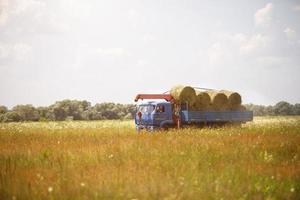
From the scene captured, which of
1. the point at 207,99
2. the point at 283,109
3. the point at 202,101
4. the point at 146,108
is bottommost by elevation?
the point at 146,108

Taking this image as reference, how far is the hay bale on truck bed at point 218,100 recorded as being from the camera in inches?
982

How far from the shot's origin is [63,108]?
5369cm

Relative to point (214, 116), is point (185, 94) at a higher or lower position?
higher

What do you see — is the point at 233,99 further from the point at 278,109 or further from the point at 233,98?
the point at 278,109

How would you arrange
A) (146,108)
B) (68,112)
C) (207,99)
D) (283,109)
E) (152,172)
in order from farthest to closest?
(283,109) < (68,112) < (207,99) < (146,108) < (152,172)

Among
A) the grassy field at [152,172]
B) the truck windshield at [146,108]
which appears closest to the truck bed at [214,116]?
the truck windshield at [146,108]

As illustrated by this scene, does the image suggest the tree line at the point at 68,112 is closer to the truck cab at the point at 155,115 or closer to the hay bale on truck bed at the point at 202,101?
the truck cab at the point at 155,115

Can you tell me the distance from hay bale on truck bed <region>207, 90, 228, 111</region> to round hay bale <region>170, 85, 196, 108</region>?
1.65m

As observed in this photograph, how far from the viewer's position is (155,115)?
2278 centimetres

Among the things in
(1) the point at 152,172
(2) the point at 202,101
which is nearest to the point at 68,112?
(2) the point at 202,101

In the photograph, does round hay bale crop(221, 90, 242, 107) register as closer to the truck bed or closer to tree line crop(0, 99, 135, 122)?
the truck bed

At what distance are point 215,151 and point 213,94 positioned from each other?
537 inches

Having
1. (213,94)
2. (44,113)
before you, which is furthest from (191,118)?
(44,113)

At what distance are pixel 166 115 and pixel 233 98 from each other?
18.0 feet
